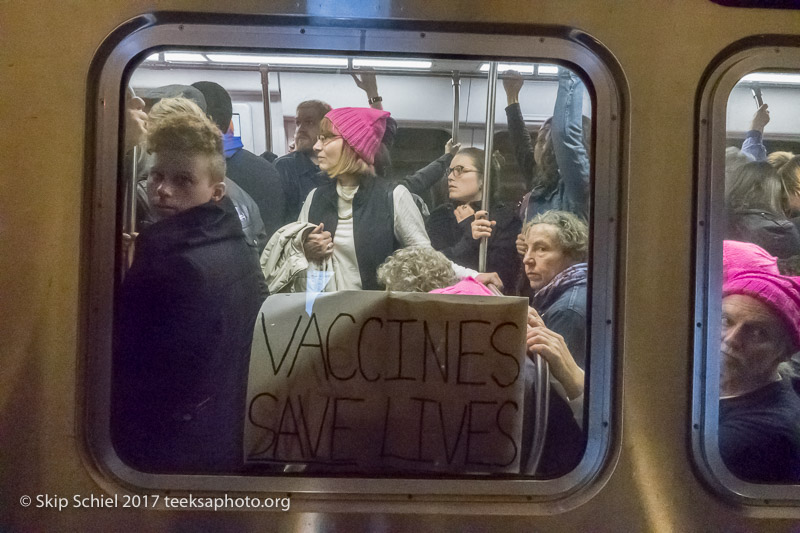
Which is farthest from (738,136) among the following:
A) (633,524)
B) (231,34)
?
(231,34)

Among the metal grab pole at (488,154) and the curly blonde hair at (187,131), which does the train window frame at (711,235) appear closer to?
the metal grab pole at (488,154)

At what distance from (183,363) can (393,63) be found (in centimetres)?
108

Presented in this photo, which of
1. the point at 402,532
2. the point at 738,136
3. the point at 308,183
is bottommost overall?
the point at 402,532

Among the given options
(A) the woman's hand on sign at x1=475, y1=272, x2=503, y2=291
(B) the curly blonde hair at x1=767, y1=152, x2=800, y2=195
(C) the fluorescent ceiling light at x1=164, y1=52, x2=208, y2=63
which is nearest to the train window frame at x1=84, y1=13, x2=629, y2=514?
(C) the fluorescent ceiling light at x1=164, y1=52, x2=208, y2=63

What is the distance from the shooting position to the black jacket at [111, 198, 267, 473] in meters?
1.91

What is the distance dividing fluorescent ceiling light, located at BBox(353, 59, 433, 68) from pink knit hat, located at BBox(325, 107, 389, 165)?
0.42ft

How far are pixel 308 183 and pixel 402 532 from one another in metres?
1.06

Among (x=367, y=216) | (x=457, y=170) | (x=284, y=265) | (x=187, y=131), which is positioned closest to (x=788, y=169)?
(x=457, y=170)

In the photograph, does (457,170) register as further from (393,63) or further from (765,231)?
(765,231)

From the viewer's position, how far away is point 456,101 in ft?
6.46

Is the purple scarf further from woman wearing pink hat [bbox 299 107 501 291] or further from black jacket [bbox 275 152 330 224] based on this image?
black jacket [bbox 275 152 330 224]

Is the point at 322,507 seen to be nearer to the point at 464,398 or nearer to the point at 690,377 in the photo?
the point at 464,398

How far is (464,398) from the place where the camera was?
194cm

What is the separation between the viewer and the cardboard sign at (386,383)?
6.33 ft
